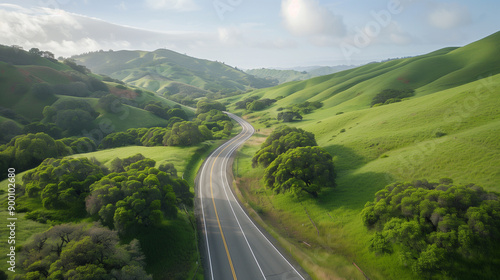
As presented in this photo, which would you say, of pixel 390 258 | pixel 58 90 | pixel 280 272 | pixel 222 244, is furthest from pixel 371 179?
pixel 58 90

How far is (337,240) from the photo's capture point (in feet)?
87.0

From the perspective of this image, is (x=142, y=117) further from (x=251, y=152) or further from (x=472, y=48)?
(x=472, y=48)

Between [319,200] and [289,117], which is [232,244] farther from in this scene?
[289,117]

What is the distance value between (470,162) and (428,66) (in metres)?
127

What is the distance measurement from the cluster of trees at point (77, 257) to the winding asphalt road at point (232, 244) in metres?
9.30

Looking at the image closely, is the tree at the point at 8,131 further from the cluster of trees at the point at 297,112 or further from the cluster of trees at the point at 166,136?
the cluster of trees at the point at 297,112

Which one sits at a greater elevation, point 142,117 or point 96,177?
point 142,117

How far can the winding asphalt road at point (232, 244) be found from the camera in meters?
22.9

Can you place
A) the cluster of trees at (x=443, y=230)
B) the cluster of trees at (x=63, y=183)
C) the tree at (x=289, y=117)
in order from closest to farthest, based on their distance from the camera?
the cluster of trees at (x=443, y=230) < the cluster of trees at (x=63, y=183) < the tree at (x=289, y=117)

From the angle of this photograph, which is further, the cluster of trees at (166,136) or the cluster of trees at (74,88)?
the cluster of trees at (74,88)

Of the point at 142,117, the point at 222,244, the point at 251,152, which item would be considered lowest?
the point at 222,244

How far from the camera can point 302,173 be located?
116 ft

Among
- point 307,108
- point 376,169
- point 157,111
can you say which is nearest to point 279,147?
point 376,169

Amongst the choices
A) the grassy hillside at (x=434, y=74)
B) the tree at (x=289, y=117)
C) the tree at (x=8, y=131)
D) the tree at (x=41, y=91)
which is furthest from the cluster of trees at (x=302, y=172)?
the tree at (x=41, y=91)
